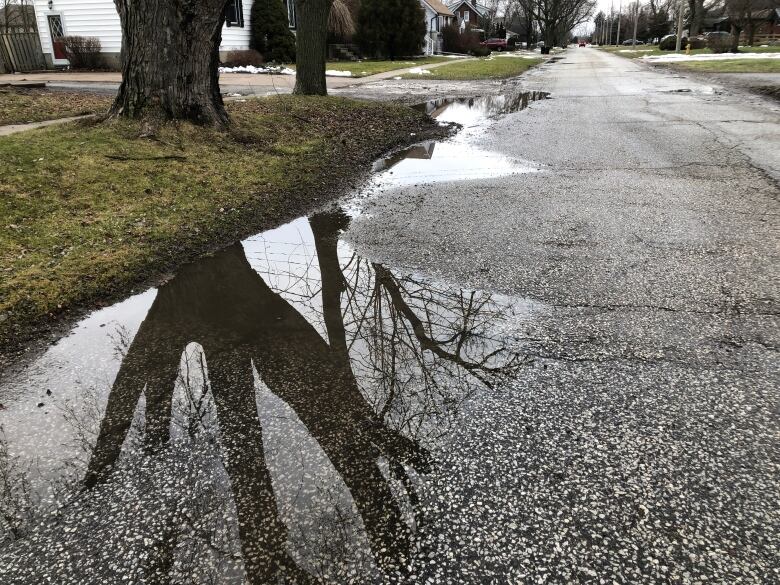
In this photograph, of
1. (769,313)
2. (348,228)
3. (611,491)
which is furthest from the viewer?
(348,228)

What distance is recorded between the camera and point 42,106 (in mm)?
11523

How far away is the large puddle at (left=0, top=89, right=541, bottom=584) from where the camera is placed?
2068 mm

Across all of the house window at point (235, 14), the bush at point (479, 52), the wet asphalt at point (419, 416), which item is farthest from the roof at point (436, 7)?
the wet asphalt at point (419, 416)

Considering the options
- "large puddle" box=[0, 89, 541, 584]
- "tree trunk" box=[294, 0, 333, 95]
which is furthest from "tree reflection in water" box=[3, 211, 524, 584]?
"tree trunk" box=[294, 0, 333, 95]

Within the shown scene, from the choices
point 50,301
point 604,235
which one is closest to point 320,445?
point 50,301

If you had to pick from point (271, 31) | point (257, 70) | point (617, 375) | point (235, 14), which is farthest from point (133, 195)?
point (271, 31)

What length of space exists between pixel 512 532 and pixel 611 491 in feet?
1.65

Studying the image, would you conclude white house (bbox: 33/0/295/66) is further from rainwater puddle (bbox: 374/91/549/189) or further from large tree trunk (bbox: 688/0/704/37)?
large tree trunk (bbox: 688/0/704/37)

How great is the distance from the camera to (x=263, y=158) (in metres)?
8.20

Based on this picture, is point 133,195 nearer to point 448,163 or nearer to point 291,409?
point 291,409

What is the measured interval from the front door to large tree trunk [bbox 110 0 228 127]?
20.3m

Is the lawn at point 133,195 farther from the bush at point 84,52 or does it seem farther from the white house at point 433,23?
the white house at point 433,23

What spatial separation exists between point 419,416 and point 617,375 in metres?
1.20

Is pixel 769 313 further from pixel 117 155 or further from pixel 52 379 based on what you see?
pixel 117 155
